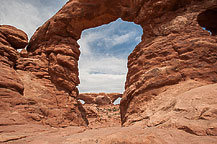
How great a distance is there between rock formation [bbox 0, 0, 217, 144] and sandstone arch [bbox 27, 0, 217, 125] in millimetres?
35

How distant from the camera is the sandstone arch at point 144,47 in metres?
5.01

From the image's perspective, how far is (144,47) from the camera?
6.67 meters

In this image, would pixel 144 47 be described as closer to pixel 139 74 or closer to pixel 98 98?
pixel 139 74

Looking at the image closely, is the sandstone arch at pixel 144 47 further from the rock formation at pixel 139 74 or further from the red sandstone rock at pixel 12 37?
the red sandstone rock at pixel 12 37

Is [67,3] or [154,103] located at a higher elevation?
[67,3]

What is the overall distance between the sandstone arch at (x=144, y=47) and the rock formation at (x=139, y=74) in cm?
3

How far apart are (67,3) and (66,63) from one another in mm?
5593

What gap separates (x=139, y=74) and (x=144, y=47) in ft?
5.08

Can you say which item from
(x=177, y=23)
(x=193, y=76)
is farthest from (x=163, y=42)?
(x=193, y=76)

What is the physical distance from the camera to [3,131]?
3732 millimetres

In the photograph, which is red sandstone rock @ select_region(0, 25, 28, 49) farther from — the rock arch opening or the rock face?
the rock arch opening

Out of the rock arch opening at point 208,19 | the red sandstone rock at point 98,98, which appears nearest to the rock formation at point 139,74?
the rock arch opening at point 208,19

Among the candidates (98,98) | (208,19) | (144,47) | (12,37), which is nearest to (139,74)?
(144,47)

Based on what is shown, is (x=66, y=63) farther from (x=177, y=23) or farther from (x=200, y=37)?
(x=200, y=37)
